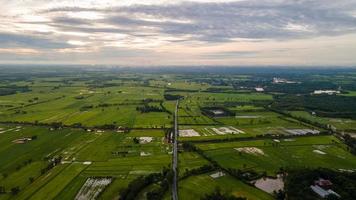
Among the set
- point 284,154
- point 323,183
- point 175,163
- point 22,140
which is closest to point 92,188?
point 175,163

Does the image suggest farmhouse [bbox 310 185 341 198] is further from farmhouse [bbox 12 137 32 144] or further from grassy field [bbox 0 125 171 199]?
farmhouse [bbox 12 137 32 144]

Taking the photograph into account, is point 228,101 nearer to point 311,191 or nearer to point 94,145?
point 94,145

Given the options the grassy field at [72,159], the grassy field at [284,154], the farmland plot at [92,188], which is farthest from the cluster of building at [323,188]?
the farmland plot at [92,188]

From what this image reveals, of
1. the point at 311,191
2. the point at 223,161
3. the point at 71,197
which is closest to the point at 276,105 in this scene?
the point at 223,161

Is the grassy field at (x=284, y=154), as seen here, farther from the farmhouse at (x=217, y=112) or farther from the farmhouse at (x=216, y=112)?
the farmhouse at (x=217, y=112)

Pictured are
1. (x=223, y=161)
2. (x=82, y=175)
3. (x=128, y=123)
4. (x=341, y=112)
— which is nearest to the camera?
(x=82, y=175)

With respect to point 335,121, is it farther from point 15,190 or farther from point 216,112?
point 15,190

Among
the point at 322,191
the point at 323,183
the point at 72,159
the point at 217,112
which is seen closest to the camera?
the point at 322,191

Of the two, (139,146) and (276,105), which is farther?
(276,105)
